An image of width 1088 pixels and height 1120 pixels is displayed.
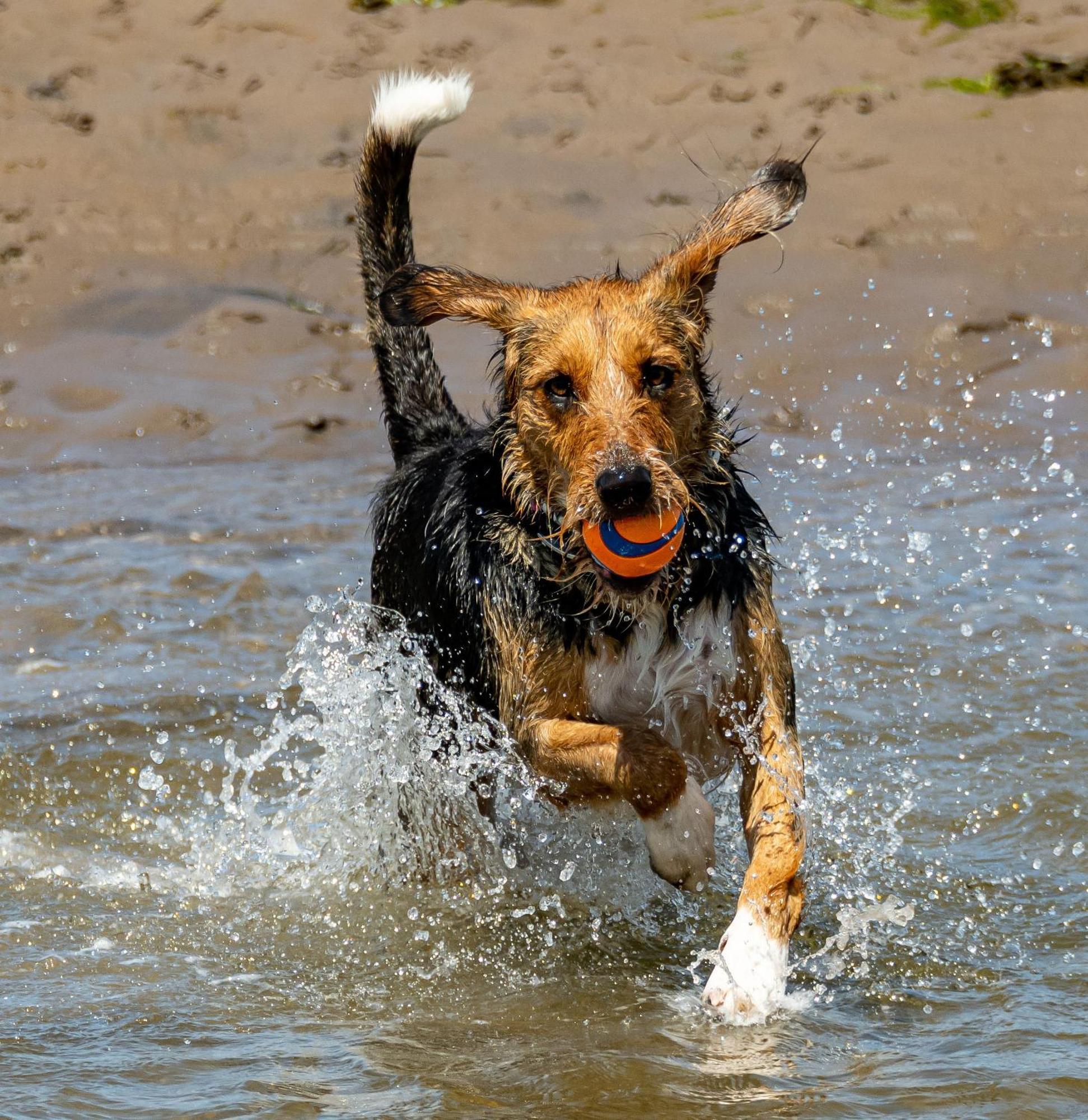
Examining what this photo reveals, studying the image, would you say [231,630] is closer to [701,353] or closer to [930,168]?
[701,353]

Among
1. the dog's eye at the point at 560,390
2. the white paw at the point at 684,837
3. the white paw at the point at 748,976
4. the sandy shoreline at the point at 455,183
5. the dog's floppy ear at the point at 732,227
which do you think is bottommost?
the white paw at the point at 748,976

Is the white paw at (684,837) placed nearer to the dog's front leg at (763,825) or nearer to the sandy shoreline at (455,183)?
the dog's front leg at (763,825)

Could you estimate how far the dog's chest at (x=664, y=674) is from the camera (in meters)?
4.68

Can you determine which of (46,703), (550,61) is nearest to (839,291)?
(550,61)

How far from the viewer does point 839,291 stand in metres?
11.1

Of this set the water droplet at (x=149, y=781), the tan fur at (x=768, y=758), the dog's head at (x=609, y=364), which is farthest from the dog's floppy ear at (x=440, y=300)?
the water droplet at (x=149, y=781)

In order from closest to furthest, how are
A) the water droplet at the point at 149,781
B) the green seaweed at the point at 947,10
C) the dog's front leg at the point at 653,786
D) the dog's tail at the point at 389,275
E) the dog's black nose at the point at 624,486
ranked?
the dog's black nose at the point at 624,486 → the dog's front leg at the point at 653,786 → the dog's tail at the point at 389,275 → the water droplet at the point at 149,781 → the green seaweed at the point at 947,10

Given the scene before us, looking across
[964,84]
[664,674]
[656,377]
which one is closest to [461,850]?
[664,674]

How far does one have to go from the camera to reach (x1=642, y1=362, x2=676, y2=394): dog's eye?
4488 mm

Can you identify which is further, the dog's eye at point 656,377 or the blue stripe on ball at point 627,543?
the dog's eye at point 656,377

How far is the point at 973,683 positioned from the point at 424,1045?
317 cm

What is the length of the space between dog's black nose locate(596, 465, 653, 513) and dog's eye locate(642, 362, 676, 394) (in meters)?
0.34

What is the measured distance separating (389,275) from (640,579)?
5.60ft

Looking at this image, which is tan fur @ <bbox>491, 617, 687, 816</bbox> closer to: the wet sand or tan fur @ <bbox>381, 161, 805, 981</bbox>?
tan fur @ <bbox>381, 161, 805, 981</bbox>
